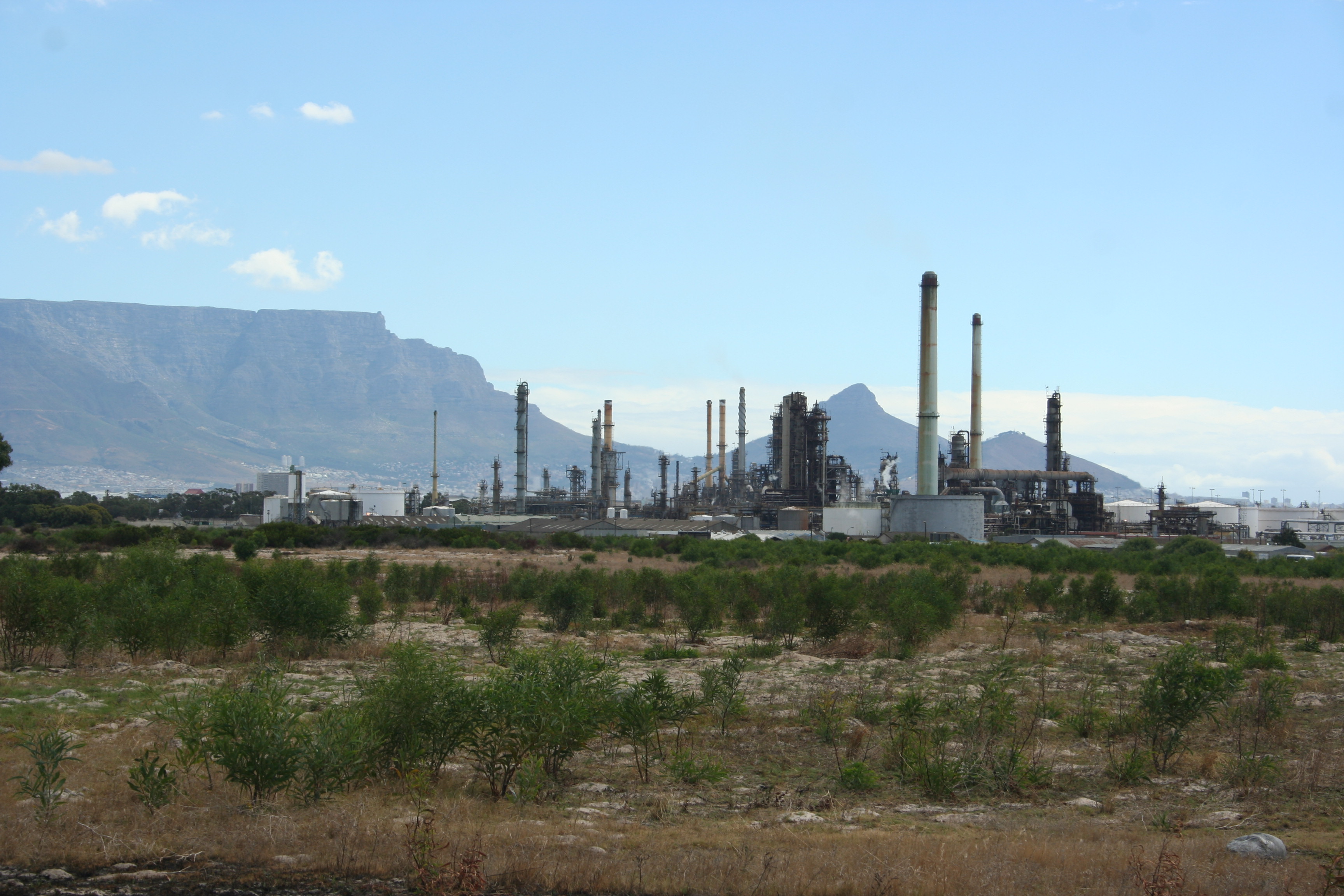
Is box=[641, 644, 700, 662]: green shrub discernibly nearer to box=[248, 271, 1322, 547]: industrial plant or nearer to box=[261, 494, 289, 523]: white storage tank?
box=[248, 271, 1322, 547]: industrial plant

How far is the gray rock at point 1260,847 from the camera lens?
10.0 m

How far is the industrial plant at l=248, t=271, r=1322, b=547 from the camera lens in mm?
79688

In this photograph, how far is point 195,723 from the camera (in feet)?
38.5

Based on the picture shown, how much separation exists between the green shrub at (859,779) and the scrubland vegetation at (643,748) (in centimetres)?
3

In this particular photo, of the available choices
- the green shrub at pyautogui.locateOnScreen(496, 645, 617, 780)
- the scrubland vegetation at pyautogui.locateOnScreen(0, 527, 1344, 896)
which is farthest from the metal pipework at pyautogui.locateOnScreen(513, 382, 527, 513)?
the green shrub at pyautogui.locateOnScreen(496, 645, 617, 780)

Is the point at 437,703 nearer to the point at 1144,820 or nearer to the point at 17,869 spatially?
the point at 17,869

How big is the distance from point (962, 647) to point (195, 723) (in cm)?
1964

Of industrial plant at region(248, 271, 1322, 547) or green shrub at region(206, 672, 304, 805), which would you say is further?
industrial plant at region(248, 271, 1322, 547)

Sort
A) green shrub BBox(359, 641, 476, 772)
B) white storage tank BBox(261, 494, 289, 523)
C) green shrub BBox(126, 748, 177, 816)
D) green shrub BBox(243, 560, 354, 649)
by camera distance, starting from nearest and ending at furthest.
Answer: green shrub BBox(126, 748, 177, 816), green shrub BBox(359, 641, 476, 772), green shrub BBox(243, 560, 354, 649), white storage tank BBox(261, 494, 289, 523)

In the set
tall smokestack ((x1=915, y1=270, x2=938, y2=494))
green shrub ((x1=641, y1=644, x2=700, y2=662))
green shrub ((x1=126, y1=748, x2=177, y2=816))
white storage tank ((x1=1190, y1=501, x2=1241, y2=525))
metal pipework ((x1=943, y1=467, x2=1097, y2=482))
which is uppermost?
tall smokestack ((x1=915, y1=270, x2=938, y2=494))

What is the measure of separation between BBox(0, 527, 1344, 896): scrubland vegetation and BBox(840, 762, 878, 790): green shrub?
1.1 inches

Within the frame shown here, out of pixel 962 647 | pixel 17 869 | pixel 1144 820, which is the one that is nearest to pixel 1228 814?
pixel 1144 820

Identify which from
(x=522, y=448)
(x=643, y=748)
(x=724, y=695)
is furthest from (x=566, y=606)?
(x=522, y=448)

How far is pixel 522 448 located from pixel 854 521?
46.4m
